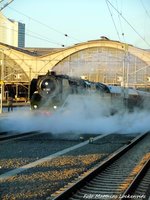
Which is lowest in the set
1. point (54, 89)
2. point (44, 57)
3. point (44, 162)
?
point (44, 162)

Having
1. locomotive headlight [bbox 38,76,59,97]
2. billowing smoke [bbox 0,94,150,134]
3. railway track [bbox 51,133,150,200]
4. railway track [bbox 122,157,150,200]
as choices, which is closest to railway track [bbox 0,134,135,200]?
railway track [bbox 51,133,150,200]

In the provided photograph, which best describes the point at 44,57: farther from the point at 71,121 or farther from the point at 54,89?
the point at 71,121

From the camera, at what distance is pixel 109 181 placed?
Answer: 1002cm

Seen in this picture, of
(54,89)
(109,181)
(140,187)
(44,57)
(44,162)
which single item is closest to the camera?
(140,187)

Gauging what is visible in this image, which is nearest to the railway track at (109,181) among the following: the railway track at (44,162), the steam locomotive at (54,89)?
the railway track at (44,162)

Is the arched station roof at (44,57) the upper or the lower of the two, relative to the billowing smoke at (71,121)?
upper

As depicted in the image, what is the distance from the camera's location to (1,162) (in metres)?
12.4

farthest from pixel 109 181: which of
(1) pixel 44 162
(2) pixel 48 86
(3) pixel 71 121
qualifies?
(2) pixel 48 86

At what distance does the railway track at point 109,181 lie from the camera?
834cm

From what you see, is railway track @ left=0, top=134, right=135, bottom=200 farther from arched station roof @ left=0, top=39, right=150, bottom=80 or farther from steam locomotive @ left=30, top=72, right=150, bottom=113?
arched station roof @ left=0, top=39, right=150, bottom=80

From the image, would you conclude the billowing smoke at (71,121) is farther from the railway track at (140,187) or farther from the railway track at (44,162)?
the railway track at (140,187)

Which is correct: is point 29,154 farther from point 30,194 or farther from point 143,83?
point 143,83

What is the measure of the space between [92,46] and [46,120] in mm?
71790

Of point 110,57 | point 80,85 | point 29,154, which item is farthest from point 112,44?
point 29,154
